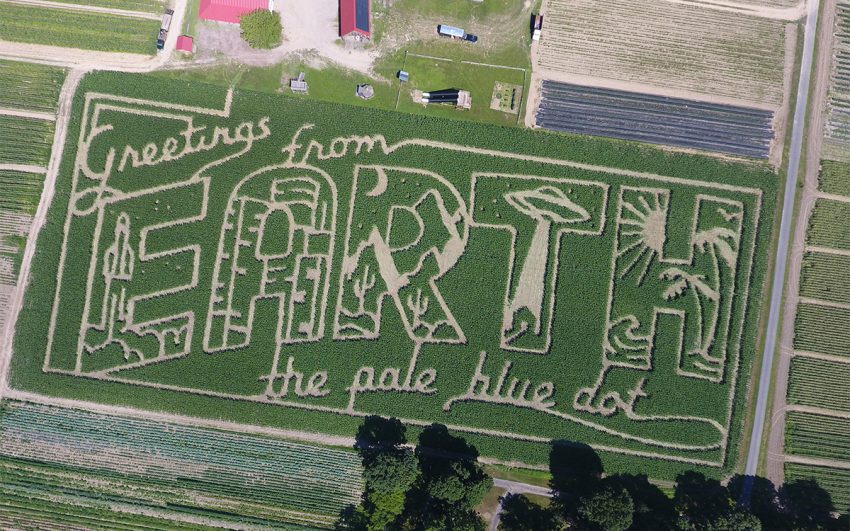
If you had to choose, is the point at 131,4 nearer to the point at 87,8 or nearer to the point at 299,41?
the point at 87,8

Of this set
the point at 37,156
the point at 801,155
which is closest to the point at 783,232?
the point at 801,155

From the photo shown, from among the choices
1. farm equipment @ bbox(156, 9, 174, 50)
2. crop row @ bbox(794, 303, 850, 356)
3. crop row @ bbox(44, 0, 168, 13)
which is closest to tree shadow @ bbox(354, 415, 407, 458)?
crop row @ bbox(794, 303, 850, 356)

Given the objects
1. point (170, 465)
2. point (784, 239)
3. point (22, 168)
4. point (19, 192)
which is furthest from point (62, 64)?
point (784, 239)

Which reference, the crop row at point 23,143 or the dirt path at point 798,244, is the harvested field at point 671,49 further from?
the crop row at point 23,143

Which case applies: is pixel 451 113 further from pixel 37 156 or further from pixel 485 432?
pixel 37 156

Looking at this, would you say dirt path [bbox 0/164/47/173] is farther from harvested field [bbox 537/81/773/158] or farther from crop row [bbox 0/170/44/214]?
harvested field [bbox 537/81/773/158]

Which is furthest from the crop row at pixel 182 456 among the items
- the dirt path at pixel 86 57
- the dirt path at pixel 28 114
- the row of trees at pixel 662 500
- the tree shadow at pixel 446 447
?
the dirt path at pixel 86 57
